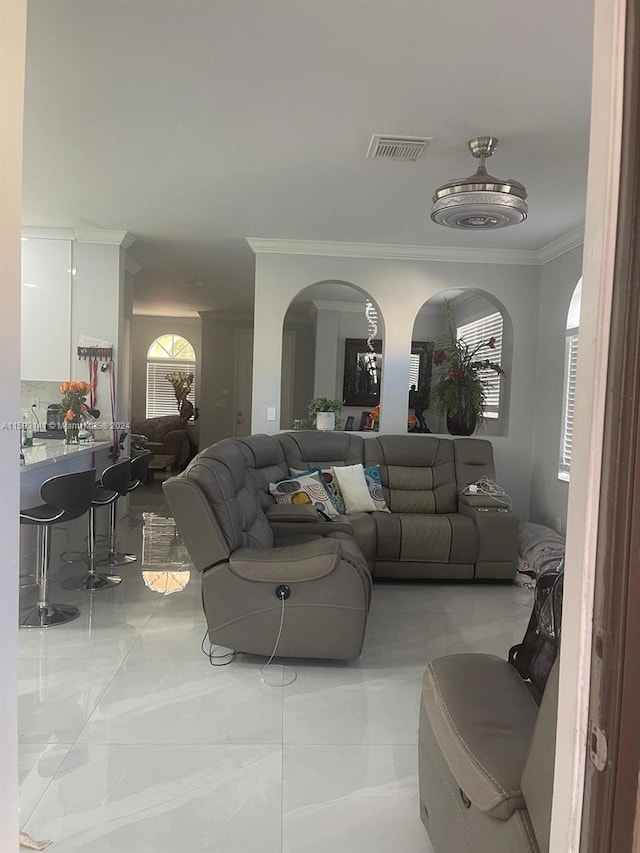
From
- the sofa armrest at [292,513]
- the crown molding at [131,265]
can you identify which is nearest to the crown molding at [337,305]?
the crown molding at [131,265]

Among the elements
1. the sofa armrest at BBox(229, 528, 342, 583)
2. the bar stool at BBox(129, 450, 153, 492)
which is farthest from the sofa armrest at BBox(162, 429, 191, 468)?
the sofa armrest at BBox(229, 528, 342, 583)

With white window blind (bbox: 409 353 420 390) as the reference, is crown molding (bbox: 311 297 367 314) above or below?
above

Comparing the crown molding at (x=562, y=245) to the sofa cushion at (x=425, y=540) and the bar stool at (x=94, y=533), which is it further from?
the bar stool at (x=94, y=533)

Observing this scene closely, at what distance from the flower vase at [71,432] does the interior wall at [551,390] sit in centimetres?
405

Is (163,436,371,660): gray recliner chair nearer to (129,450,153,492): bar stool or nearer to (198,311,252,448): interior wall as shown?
(129,450,153,492): bar stool

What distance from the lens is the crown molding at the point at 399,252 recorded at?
534cm

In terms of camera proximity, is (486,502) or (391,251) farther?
(391,251)

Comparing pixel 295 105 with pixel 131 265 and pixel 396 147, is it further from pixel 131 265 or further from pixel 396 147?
pixel 131 265

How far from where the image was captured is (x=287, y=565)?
9.46 ft

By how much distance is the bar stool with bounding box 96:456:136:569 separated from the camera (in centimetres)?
429

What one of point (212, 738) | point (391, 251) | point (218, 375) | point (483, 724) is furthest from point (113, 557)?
point (218, 375)

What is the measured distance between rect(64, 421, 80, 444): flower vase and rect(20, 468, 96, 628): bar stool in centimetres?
115

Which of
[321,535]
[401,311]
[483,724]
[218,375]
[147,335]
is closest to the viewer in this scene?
[483,724]

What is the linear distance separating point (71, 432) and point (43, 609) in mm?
1662
